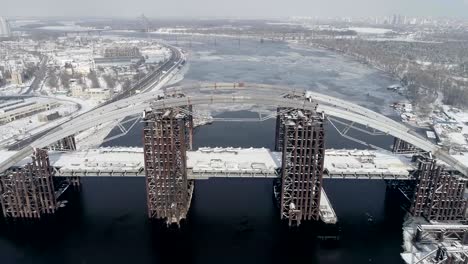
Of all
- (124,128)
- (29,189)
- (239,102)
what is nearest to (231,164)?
(239,102)

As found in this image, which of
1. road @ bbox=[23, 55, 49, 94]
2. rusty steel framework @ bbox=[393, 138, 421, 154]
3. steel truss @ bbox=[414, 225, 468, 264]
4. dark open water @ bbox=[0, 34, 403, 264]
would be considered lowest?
dark open water @ bbox=[0, 34, 403, 264]

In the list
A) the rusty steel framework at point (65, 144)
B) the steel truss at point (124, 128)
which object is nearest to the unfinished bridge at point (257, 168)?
the steel truss at point (124, 128)

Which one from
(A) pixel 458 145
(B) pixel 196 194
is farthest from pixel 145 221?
(A) pixel 458 145

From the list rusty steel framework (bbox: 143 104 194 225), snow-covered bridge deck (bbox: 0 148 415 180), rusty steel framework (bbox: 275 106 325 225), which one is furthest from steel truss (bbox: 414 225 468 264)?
rusty steel framework (bbox: 143 104 194 225)

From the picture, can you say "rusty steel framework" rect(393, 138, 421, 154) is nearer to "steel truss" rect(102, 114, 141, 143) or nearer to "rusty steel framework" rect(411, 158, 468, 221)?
"rusty steel framework" rect(411, 158, 468, 221)

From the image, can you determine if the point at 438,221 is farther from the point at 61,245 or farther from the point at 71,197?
Answer: the point at 71,197

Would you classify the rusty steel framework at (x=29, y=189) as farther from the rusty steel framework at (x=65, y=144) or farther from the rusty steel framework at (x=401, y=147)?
the rusty steel framework at (x=401, y=147)

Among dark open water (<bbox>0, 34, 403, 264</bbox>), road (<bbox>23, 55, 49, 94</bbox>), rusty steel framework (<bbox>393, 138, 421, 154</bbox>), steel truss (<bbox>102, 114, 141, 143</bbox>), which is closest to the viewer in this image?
dark open water (<bbox>0, 34, 403, 264</bbox>)

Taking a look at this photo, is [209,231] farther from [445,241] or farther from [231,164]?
[445,241]
